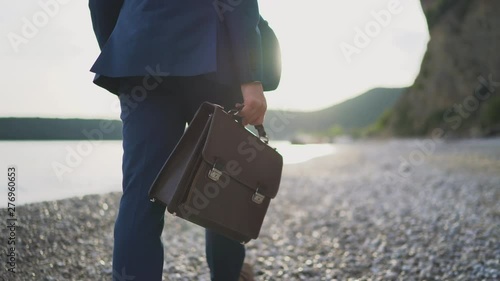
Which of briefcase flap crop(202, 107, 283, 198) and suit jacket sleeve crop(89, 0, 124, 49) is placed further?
suit jacket sleeve crop(89, 0, 124, 49)

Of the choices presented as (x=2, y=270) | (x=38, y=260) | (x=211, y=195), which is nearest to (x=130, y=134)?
(x=211, y=195)

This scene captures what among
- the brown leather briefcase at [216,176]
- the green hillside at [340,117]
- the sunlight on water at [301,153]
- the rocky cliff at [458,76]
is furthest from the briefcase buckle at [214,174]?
the green hillside at [340,117]

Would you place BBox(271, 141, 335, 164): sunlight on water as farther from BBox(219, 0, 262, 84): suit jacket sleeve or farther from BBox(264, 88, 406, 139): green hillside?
BBox(264, 88, 406, 139): green hillside

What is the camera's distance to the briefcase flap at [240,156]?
159cm

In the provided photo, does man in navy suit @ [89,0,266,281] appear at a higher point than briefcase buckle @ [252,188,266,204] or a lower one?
higher

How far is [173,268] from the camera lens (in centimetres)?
304

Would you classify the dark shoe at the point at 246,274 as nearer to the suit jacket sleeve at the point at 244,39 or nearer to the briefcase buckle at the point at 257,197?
the briefcase buckle at the point at 257,197

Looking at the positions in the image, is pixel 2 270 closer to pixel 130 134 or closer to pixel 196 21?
pixel 130 134

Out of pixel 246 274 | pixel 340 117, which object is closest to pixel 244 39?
pixel 246 274

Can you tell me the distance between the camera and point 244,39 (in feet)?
5.34

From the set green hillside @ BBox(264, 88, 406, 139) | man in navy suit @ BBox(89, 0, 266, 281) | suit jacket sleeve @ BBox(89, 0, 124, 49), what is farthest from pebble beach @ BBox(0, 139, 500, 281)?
green hillside @ BBox(264, 88, 406, 139)

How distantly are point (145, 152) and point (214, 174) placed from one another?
257mm

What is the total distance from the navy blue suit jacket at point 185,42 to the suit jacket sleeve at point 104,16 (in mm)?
93

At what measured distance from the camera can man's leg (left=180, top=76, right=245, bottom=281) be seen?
1.68 m
